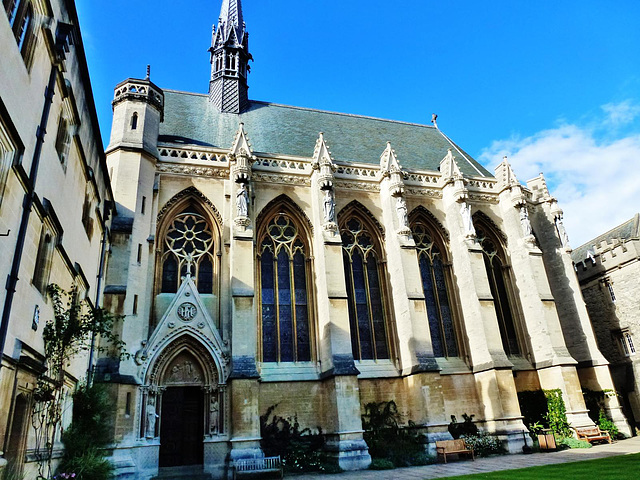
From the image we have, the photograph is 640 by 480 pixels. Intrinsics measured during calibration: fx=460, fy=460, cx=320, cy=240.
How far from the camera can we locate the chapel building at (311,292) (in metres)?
14.5

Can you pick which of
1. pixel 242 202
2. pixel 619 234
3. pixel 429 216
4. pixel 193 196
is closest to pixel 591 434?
pixel 429 216

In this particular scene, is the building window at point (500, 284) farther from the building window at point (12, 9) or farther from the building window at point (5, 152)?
the building window at point (12, 9)

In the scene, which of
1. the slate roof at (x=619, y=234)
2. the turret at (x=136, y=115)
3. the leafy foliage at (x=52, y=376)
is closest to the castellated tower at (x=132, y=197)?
the turret at (x=136, y=115)

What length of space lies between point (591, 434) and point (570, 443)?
0.97 metres

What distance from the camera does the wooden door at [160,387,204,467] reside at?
14359 mm

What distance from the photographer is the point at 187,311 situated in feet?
49.6

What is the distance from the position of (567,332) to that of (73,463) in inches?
757

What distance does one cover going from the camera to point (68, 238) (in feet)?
34.5

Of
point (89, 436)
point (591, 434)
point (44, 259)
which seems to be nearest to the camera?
point (44, 259)

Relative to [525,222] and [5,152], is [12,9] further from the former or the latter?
[525,222]

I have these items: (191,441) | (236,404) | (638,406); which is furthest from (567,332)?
(191,441)

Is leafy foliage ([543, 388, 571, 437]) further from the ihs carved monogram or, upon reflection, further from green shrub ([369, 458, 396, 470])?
the ihs carved monogram

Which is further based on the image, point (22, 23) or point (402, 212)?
point (402, 212)

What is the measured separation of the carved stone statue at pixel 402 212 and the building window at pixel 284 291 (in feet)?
12.9
